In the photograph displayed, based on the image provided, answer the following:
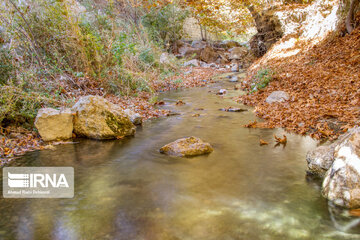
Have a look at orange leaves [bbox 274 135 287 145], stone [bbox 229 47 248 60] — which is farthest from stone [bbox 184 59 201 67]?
orange leaves [bbox 274 135 287 145]

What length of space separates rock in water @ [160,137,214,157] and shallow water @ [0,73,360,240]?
138mm

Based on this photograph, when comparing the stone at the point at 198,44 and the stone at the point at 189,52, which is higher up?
the stone at the point at 198,44

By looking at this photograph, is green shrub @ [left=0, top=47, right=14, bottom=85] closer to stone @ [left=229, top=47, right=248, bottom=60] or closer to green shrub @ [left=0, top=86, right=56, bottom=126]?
green shrub @ [left=0, top=86, right=56, bottom=126]

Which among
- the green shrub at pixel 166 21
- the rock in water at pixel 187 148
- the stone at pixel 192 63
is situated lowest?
the rock in water at pixel 187 148

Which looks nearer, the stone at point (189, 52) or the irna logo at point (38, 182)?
the irna logo at point (38, 182)

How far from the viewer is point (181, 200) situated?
9.05 feet

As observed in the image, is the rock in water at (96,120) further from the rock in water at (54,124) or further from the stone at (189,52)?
the stone at (189,52)

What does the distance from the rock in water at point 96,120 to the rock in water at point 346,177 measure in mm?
3682

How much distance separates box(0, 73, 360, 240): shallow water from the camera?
7.41 ft

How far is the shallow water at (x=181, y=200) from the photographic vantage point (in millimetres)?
2260

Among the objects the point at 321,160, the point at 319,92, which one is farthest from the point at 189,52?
the point at 321,160

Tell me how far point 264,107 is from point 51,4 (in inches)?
261

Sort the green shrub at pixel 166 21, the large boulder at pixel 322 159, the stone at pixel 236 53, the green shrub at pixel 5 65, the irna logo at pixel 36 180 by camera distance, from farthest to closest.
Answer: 1. the stone at pixel 236 53
2. the green shrub at pixel 166 21
3. the green shrub at pixel 5 65
4. the irna logo at pixel 36 180
5. the large boulder at pixel 322 159

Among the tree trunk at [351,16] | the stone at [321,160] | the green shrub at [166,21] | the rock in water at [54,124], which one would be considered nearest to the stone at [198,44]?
the green shrub at [166,21]
